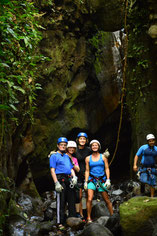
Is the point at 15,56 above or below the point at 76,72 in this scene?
below

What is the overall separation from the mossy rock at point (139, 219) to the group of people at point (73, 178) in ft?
4.99

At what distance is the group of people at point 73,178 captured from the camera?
658cm

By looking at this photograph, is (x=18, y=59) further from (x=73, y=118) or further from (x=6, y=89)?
(x=73, y=118)

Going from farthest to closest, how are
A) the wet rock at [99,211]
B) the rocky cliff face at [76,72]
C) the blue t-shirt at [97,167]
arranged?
the rocky cliff face at [76,72]
the wet rock at [99,211]
the blue t-shirt at [97,167]

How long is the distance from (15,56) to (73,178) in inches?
122

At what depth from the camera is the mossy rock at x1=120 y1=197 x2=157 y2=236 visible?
5020mm

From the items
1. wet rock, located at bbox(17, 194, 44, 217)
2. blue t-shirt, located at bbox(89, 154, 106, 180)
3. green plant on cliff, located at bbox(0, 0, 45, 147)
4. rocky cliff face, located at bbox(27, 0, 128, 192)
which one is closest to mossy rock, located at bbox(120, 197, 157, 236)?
blue t-shirt, located at bbox(89, 154, 106, 180)

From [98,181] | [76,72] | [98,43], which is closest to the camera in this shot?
[98,181]

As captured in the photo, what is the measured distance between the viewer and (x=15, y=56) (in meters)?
6.30

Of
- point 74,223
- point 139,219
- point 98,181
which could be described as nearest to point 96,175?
point 98,181

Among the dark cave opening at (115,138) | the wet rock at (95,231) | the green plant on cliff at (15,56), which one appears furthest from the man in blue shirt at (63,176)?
the dark cave opening at (115,138)

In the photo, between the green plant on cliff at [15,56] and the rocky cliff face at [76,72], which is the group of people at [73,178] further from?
the rocky cliff face at [76,72]

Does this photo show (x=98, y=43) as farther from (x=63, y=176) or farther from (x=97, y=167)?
(x=63, y=176)

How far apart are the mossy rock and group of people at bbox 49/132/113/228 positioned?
152 centimetres
